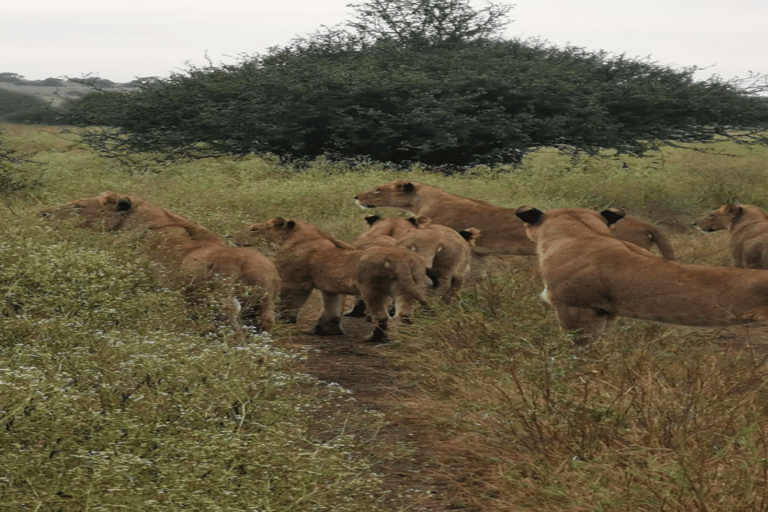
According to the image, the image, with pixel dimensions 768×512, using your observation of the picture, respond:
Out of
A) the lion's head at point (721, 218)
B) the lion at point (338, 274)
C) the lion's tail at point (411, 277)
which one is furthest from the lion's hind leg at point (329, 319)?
the lion's head at point (721, 218)

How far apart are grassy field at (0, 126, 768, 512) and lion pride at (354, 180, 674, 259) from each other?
2.25ft

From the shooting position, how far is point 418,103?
22391 millimetres

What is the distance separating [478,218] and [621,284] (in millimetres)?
4221

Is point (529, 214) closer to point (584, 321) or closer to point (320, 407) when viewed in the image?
point (584, 321)

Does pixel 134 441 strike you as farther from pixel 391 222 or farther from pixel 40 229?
pixel 391 222

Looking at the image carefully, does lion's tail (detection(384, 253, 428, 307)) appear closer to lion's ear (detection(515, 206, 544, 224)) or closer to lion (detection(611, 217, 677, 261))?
lion's ear (detection(515, 206, 544, 224))

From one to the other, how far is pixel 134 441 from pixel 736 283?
3885 mm

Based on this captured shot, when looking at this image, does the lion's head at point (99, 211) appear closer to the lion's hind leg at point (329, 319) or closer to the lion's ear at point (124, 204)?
the lion's ear at point (124, 204)

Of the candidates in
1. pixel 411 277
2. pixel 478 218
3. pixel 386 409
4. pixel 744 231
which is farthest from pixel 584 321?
pixel 744 231

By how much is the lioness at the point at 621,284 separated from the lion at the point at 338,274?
114 cm

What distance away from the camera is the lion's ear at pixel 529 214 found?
8.12m

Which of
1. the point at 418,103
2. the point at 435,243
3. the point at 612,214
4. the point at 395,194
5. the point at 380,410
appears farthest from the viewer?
the point at 418,103

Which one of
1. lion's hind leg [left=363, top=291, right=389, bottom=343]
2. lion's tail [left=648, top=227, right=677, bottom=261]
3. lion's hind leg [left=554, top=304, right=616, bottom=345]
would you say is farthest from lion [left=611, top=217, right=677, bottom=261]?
lion's hind leg [left=554, top=304, right=616, bottom=345]

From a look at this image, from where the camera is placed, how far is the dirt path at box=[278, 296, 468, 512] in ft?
17.3
